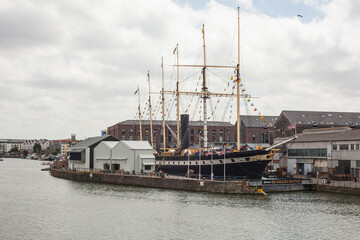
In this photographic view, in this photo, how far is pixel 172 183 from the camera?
189 ft

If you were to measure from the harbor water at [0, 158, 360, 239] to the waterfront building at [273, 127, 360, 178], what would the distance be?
1206cm

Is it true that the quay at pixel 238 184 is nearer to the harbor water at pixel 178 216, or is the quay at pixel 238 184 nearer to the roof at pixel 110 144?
the harbor water at pixel 178 216

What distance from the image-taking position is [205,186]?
174ft

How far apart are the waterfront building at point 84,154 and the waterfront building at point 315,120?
1846 inches

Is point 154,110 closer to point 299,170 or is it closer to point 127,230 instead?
point 299,170

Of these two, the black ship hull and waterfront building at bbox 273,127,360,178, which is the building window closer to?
waterfront building at bbox 273,127,360,178

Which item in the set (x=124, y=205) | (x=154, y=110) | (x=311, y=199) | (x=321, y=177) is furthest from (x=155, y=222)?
(x=154, y=110)

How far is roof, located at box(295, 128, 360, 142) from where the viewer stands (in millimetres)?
63922

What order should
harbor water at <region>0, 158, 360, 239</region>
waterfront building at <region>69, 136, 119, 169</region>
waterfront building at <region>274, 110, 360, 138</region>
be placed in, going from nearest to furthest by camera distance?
1. harbor water at <region>0, 158, 360, 239</region>
2. waterfront building at <region>69, 136, 119, 169</region>
3. waterfront building at <region>274, 110, 360, 138</region>

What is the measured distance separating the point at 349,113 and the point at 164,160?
6060 centimetres

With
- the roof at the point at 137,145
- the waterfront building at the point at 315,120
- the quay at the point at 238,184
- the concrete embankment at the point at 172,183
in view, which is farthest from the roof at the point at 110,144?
the waterfront building at the point at 315,120

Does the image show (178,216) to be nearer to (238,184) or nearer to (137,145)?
(238,184)

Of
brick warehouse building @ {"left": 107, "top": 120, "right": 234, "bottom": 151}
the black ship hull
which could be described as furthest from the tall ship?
brick warehouse building @ {"left": 107, "top": 120, "right": 234, "bottom": 151}

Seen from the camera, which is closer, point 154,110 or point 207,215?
point 207,215
